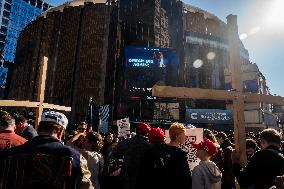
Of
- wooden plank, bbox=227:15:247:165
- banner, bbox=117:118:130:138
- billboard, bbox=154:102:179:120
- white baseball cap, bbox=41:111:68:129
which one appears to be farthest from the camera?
billboard, bbox=154:102:179:120

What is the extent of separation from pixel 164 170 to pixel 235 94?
3006mm

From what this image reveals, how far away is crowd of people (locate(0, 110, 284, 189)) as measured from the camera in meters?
2.65

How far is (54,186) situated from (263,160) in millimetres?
2612

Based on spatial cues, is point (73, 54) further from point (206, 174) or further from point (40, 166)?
point (40, 166)

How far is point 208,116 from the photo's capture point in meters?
28.3

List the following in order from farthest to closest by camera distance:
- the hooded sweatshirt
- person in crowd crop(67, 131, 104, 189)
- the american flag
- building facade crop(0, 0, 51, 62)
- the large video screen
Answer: building facade crop(0, 0, 51, 62) < the large video screen < the american flag < person in crowd crop(67, 131, 104, 189) < the hooded sweatshirt

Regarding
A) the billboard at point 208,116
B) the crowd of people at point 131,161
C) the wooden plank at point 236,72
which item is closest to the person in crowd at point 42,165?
the crowd of people at point 131,161

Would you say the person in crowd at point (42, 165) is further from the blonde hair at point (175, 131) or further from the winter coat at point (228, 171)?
the winter coat at point (228, 171)

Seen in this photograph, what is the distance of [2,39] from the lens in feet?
274

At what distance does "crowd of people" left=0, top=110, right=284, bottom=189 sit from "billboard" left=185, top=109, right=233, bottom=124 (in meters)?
21.4

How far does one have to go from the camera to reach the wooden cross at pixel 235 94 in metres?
5.62

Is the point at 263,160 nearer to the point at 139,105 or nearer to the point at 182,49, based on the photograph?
the point at 139,105

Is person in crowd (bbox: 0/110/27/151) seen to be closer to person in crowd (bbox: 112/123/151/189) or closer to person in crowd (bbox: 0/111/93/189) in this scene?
person in crowd (bbox: 0/111/93/189)

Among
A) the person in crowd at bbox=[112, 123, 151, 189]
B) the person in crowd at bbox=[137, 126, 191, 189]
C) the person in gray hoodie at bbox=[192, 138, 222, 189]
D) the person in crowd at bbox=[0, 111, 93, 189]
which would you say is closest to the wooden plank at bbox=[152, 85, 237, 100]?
the person in crowd at bbox=[112, 123, 151, 189]
